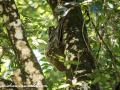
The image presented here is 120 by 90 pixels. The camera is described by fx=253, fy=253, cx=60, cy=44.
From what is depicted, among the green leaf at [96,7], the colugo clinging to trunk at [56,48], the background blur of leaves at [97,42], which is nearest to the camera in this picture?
the green leaf at [96,7]

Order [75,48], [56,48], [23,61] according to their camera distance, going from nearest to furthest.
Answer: [23,61] → [75,48] → [56,48]

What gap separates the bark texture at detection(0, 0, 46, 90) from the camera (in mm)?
1822

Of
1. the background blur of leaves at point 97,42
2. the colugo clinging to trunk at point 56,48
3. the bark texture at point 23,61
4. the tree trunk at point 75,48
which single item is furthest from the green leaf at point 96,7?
the colugo clinging to trunk at point 56,48

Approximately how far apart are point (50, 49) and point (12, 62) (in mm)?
901

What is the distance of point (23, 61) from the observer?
6.14 feet

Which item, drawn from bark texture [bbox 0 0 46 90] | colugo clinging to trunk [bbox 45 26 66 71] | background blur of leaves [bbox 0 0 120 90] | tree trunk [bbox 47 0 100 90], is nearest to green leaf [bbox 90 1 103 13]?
background blur of leaves [bbox 0 0 120 90]

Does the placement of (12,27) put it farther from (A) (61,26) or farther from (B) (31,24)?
(B) (31,24)

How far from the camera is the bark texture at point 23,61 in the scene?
1822 mm

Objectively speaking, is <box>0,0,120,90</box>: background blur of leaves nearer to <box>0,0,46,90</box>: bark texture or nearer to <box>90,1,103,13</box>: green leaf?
<box>90,1,103,13</box>: green leaf

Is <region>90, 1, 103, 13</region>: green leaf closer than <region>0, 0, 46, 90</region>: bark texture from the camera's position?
Yes

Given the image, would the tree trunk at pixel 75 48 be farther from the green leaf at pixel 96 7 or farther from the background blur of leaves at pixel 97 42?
the green leaf at pixel 96 7

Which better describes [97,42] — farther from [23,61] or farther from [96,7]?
[96,7]

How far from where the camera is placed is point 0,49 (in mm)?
2502

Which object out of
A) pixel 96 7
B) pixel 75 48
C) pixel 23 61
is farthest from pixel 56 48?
pixel 96 7
